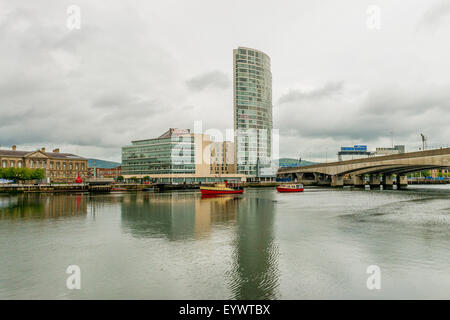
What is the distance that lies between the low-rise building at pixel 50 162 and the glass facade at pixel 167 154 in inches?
1291

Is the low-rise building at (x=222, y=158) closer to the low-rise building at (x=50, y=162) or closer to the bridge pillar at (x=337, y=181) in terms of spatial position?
the low-rise building at (x=50, y=162)

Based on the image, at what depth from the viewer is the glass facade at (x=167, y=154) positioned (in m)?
160

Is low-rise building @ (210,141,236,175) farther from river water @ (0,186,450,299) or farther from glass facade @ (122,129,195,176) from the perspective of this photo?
river water @ (0,186,450,299)

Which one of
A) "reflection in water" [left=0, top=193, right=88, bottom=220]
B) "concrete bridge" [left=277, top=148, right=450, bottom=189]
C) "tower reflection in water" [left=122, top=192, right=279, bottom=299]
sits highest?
"concrete bridge" [left=277, top=148, right=450, bottom=189]

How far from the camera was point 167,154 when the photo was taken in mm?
160250

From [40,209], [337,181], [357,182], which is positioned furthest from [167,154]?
[40,209]

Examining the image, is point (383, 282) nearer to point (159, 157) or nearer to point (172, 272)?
point (172, 272)

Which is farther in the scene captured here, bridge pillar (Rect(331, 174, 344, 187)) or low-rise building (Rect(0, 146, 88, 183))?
low-rise building (Rect(0, 146, 88, 183))

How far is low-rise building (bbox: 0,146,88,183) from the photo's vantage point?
147250 millimetres

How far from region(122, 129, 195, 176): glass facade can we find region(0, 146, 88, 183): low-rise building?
3279 centimetres

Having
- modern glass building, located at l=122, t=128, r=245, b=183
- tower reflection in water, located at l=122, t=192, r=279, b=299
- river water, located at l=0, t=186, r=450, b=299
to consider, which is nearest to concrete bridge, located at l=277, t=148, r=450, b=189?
river water, located at l=0, t=186, r=450, b=299

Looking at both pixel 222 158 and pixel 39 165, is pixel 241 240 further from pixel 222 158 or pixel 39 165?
pixel 222 158
